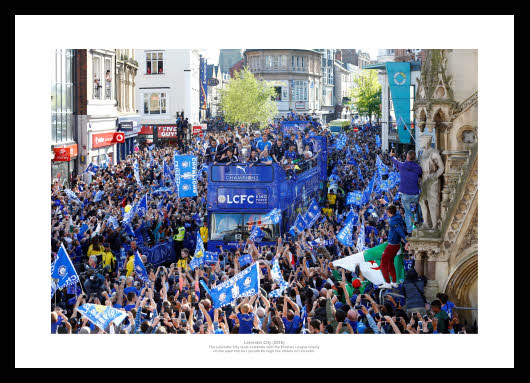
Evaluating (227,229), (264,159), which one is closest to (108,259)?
(227,229)

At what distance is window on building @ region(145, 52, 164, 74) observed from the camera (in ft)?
96.2

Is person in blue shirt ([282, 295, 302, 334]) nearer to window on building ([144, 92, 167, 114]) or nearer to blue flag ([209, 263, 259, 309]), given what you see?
blue flag ([209, 263, 259, 309])

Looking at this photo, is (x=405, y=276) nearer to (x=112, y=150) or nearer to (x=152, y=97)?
(x=112, y=150)

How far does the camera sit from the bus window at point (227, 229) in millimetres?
18312

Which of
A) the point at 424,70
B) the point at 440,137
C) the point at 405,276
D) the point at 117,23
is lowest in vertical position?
the point at 405,276

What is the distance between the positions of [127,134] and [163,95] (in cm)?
531

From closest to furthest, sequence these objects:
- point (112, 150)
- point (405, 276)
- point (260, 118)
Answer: point (405, 276) < point (260, 118) < point (112, 150)

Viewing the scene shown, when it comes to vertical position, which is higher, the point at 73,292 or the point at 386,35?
the point at 386,35

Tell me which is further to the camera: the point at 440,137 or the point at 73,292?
the point at 73,292

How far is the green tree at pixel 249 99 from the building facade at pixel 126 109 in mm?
5334

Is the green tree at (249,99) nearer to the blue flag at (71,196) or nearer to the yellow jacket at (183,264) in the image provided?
the blue flag at (71,196)

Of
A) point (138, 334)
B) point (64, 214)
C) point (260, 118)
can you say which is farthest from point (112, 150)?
point (138, 334)
